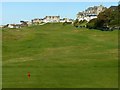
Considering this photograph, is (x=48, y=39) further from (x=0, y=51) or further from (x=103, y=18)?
(x=103, y=18)

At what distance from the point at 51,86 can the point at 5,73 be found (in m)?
6.82

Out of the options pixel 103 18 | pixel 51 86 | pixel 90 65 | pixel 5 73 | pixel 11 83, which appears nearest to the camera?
pixel 51 86

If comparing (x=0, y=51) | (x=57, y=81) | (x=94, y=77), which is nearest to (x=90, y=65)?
(x=94, y=77)

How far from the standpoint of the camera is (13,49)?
1976 inches

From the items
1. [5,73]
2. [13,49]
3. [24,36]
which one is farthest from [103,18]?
[5,73]

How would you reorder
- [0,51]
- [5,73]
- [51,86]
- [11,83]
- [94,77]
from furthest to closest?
1. [0,51]
2. [5,73]
3. [94,77]
4. [11,83]
5. [51,86]

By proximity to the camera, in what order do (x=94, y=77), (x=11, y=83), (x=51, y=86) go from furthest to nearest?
1. (x=94, y=77)
2. (x=11, y=83)
3. (x=51, y=86)

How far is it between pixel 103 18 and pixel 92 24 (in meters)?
7.08

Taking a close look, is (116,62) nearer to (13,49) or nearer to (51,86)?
(51,86)

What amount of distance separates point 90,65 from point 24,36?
32.5 m

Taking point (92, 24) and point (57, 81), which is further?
point (92, 24)

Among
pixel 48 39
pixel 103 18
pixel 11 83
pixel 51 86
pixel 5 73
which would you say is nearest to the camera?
pixel 51 86

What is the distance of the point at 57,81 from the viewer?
78.8 feet

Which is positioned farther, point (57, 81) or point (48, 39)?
point (48, 39)
